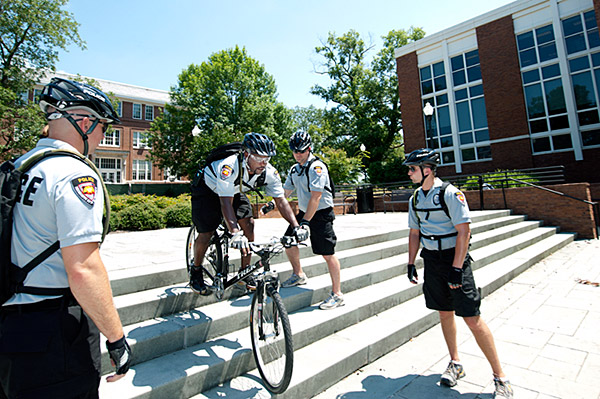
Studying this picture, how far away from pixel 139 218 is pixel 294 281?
7560mm

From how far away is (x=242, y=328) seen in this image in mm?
3568

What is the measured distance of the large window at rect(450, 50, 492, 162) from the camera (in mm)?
22719

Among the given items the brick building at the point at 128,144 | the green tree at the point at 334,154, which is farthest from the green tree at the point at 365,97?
the brick building at the point at 128,144

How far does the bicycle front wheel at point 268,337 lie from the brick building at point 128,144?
126 feet

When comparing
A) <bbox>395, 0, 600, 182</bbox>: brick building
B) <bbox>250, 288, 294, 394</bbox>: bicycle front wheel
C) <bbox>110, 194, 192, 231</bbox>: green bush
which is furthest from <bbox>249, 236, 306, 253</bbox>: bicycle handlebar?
<bbox>395, 0, 600, 182</bbox>: brick building

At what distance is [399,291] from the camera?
15.6 feet

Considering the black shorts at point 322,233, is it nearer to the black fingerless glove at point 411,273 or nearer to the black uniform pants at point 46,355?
the black fingerless glove at point 411,273

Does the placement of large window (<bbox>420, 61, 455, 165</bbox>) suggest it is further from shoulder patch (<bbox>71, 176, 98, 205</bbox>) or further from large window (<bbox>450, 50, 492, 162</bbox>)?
shoulder patch (<bbox>71, 176, 98, 205</bbox>)

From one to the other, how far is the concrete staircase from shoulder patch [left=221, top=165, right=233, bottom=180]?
148 centimetres

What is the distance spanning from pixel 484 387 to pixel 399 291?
1894 mm

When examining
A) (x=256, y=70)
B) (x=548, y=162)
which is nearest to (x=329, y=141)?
(x=256, y=70)

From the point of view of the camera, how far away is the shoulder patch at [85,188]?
4.69ft

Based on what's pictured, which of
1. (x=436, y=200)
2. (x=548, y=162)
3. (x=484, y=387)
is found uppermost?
(x=548, y=162)

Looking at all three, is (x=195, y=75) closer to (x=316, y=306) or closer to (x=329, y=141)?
(x=329, y=141)
